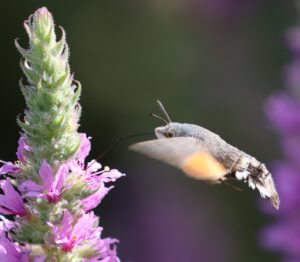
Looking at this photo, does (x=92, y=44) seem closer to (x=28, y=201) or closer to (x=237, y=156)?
(x=237, y=156)

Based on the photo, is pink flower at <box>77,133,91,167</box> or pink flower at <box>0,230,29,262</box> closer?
pink flower at <box>0,230,29,262</box>

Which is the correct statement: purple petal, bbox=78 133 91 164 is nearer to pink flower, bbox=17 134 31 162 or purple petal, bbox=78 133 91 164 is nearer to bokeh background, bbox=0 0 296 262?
pink flower, bbox=17 134 31 162

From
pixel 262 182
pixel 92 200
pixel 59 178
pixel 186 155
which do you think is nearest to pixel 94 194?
pixel 92 200

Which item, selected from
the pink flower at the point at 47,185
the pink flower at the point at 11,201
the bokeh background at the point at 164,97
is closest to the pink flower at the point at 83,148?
the pink flower at the point at 47,185

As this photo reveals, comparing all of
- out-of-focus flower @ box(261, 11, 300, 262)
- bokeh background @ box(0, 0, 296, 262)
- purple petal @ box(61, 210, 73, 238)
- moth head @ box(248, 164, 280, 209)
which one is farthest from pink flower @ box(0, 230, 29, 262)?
bokeh background @ box(0, 0, 296, 262)

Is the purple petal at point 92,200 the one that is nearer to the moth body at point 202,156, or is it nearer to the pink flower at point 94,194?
the pink flower at point 94,194

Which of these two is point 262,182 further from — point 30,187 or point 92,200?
point 30,187
